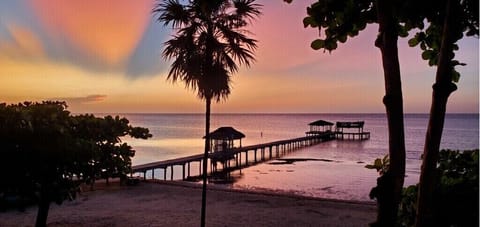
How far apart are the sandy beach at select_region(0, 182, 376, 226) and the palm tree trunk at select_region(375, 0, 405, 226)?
35.3 feet

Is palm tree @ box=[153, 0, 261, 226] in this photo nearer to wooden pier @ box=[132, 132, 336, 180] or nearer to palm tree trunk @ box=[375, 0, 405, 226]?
palm tree trunk @ box=[375, 0, 405, 226]

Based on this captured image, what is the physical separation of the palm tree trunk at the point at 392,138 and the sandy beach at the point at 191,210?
1075 centimetres

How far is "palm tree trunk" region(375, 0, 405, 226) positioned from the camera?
112 centimetres

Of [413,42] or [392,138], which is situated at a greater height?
[413,42]

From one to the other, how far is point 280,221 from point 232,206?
2562 mm

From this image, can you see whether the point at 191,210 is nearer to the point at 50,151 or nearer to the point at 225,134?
the point at 50,151

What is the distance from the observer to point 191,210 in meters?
13.4

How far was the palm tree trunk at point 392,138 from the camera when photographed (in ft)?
3.66

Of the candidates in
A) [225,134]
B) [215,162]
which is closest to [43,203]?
[215,162]

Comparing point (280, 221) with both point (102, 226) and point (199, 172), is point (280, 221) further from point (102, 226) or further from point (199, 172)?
point (199, 172)

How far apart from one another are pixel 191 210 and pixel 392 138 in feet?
41.9

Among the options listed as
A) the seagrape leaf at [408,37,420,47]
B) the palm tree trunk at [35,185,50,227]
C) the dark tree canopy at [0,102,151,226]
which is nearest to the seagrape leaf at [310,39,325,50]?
the seagrape leaf at [408,37,420,47]

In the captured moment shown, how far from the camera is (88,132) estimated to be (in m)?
6.54

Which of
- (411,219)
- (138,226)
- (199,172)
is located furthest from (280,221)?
(199,172)
